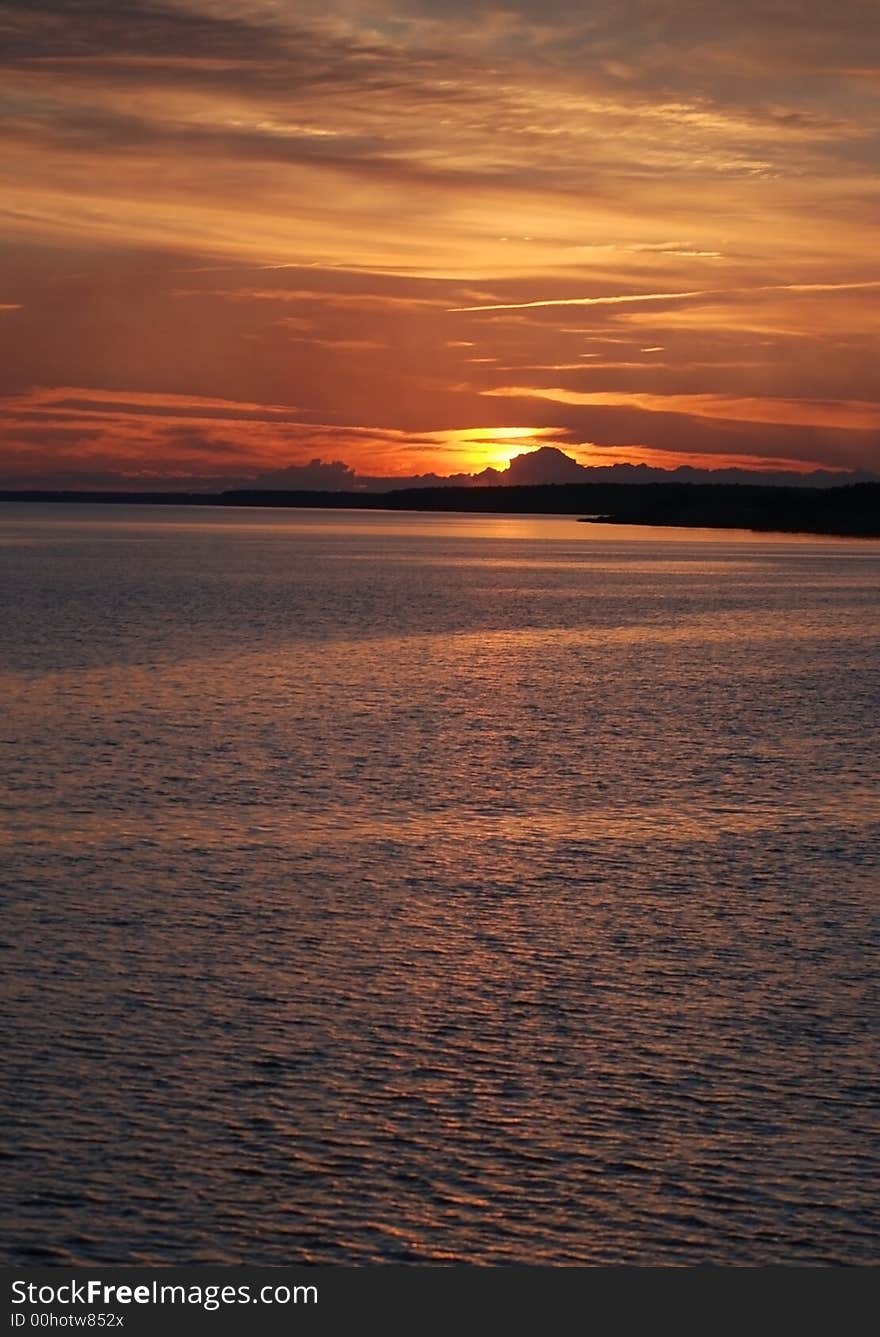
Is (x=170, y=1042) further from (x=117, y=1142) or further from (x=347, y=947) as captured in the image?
(x=347, y=947)

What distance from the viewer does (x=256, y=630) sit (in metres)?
78.4

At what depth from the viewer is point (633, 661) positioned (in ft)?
219

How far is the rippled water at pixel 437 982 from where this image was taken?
47.4 feet

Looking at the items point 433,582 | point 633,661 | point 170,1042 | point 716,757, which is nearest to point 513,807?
point 716,757

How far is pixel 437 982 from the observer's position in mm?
20531

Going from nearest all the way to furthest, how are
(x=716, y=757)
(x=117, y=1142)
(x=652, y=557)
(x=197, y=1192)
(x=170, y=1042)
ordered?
(x=197, y=1192), (x=117, y=1142), (x=170, y=1042), (x=716, y=757), (x=652, y=557)

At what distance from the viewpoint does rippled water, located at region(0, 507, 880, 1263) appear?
14.4 meters

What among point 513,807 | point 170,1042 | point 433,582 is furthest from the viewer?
point 433,582

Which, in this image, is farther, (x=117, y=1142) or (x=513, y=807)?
(x=513, y=807)

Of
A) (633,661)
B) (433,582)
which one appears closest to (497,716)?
(633,661)

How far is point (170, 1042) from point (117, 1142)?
8.86 feet

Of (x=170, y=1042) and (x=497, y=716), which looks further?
(x=497, y=716)

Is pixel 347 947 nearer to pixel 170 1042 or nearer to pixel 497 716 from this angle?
pixel 170 1042

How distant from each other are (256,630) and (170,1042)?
60.7 m
